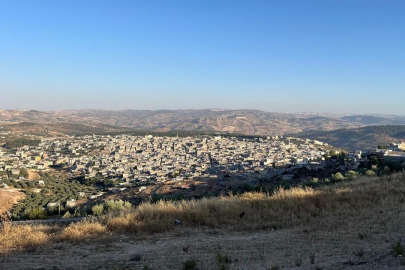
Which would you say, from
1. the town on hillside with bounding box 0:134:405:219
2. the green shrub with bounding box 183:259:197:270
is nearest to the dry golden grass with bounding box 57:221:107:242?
the green shrub with bounding box 183:259:197:270

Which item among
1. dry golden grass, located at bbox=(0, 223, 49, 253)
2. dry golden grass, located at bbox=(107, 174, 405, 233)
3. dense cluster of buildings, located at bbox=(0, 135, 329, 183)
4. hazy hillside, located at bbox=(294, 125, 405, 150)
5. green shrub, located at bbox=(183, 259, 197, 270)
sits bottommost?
dense cluster of buildings, located at bbox=(0, 135, 329, 183)

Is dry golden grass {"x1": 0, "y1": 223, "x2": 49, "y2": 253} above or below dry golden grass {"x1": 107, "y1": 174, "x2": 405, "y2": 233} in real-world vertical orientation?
below

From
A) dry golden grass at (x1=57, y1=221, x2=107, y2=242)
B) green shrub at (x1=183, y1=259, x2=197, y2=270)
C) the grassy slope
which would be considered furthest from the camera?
dry golden grass at (x1=57, y1=221, x2=107, y2=242)

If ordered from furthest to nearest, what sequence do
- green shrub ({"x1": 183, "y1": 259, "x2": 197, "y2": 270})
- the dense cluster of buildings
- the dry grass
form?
the dense cluster of buildings < the dry grass < green shrub ({"x1": 183, "y1": 259, "x2": 197, "y2": 270})

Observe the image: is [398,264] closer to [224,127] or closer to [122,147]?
[122,147]

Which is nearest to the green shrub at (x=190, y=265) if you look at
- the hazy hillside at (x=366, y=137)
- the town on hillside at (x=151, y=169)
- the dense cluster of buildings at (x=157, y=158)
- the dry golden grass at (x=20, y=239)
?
the dry golden grass at (x=20, y=239)

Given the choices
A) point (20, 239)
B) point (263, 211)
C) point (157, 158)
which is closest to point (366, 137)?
point (157, 158)

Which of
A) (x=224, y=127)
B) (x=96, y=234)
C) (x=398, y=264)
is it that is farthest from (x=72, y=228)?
(x=224, y=127)

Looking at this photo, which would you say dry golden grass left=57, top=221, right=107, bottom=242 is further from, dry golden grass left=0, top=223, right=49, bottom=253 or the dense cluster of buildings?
the dense cluster of buildings
